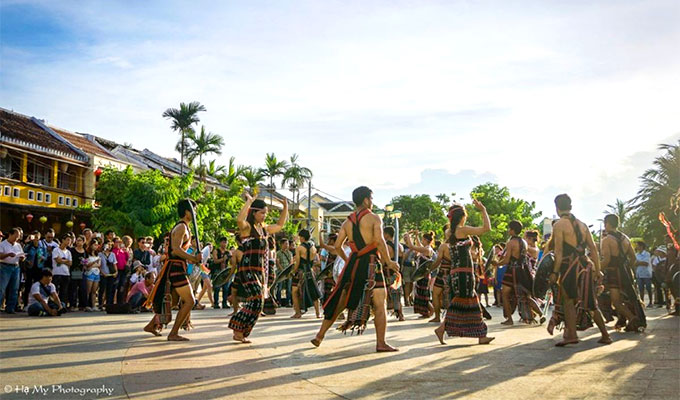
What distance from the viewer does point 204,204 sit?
39188 millimetres

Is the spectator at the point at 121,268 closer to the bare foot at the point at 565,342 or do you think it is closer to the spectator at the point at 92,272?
the spectator at the point at 92,272

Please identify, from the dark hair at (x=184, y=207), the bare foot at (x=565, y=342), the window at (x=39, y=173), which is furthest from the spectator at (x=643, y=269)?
the window at (x=39, y=173)

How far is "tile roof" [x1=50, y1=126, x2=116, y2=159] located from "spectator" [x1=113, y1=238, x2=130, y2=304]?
24679 mm

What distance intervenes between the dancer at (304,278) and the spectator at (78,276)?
519cm

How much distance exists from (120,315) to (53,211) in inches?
746

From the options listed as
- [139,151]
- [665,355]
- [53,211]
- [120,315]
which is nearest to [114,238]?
[120,315]

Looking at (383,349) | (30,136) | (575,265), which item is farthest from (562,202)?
(30,136)

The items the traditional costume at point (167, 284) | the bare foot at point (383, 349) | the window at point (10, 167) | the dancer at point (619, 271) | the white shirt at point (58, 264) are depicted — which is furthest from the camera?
the window at point (10, 167)

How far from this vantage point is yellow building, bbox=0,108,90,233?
3291cm

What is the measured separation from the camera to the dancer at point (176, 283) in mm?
9883

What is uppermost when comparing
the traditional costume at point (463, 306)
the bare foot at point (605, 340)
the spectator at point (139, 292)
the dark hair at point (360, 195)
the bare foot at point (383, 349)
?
the dark hair at point (360, 195)

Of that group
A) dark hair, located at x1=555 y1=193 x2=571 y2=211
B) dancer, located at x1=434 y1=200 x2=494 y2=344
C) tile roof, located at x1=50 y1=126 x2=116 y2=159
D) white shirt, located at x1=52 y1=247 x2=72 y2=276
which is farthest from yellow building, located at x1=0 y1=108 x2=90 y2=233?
dark hair, located at x1=555 y1=193 x2=571 y2=211

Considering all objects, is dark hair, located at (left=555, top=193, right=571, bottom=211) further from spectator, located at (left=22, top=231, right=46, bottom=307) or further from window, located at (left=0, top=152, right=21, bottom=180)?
window, located at (left=0, top=152, right=21, bottom=180)

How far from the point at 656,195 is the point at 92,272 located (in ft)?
128
